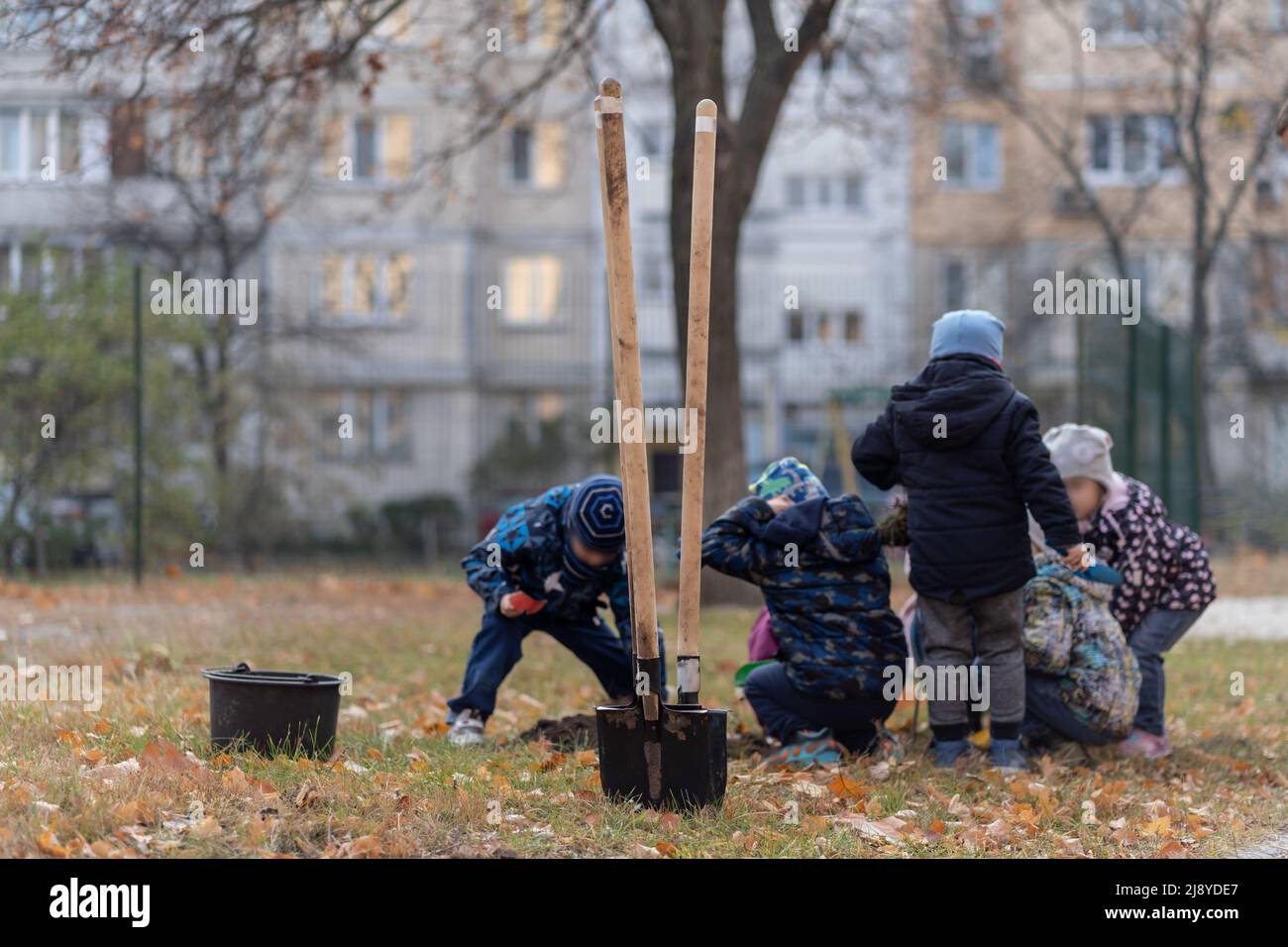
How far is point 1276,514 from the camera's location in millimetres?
18062

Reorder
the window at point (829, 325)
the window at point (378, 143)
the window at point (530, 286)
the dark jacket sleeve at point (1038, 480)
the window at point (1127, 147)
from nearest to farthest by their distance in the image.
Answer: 1. the dark jacket sleeve at point (1038, 480)
2. the window at point (1127, 147)
3. the window at point (829, 325)
4. the window at point (530, 286)
5. the window at point (378, 143)

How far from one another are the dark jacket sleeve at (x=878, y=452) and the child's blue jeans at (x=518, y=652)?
1.15 metres

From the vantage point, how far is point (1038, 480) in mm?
5090

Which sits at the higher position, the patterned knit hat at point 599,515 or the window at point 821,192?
the window at point 821,192

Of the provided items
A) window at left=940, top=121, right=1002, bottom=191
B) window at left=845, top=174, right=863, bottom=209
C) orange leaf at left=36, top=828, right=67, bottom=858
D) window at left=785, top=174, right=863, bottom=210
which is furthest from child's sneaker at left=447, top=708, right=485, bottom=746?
window at left=940, top=121, right=1002, bottom=191

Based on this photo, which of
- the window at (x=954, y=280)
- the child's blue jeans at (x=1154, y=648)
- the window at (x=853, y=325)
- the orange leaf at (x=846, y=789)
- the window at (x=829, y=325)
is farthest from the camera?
the window at (x=954, y=280)

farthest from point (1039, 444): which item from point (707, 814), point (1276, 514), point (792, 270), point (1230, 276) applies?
point (792, 270)

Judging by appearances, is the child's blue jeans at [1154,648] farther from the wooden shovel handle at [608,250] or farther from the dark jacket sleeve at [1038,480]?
the wooden shovel handle at [608,250]

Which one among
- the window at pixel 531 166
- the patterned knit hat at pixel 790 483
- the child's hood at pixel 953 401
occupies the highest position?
the window at pixel 531 166

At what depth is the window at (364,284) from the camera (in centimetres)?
2495

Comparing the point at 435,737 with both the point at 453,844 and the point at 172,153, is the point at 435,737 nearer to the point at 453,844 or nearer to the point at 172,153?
the point at 453,844

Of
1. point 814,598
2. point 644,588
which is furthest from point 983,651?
point 644,588

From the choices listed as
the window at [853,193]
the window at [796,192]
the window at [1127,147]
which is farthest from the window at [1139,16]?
the window at [796,192]

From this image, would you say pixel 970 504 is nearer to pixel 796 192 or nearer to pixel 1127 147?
pixel 1127 147
